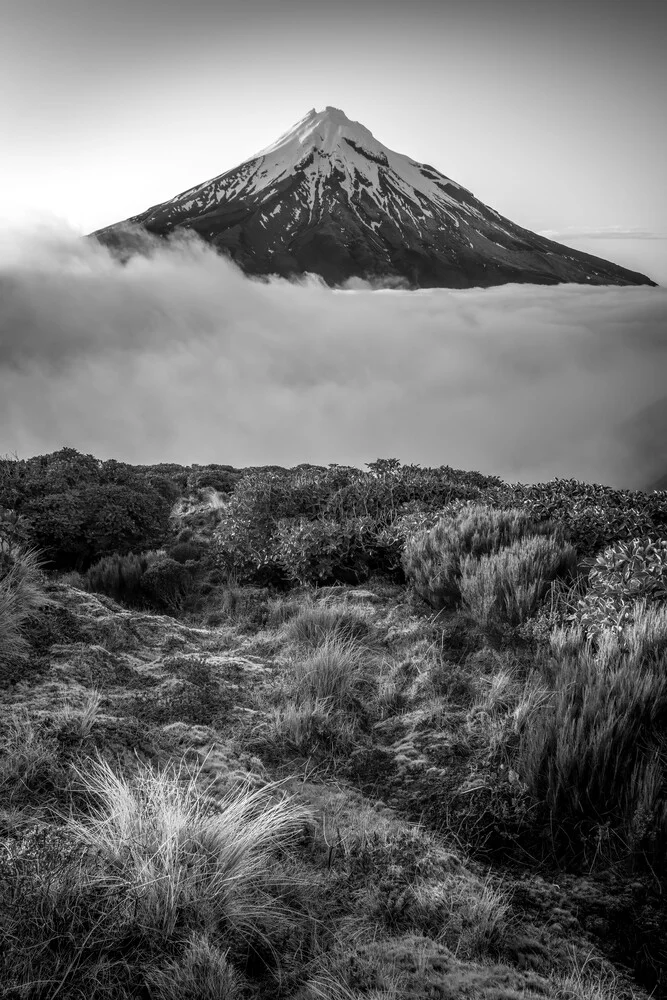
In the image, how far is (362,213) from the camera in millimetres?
175500

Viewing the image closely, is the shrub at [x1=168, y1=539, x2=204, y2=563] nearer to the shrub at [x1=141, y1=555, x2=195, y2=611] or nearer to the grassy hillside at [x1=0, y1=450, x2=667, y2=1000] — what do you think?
the shrub at [x1=141, y1=555, x2=195, y2=611]

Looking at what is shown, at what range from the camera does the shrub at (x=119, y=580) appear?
7.09 meters

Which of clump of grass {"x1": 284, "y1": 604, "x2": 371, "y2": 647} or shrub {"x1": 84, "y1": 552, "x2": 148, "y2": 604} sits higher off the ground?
clump of grass {"x1": 284, "y1": 604, "x2": 371, "y2": 647}

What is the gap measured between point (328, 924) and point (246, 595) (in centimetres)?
494

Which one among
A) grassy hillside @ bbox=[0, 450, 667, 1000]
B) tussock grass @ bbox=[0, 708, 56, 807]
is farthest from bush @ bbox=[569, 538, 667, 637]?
tussock grass @ bbox=[0, 708, 56, 807]

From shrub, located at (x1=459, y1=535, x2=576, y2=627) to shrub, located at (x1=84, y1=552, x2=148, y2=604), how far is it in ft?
13.9

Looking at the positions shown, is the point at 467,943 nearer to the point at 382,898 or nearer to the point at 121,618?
the point at 382,898

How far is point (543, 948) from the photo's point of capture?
205 cm

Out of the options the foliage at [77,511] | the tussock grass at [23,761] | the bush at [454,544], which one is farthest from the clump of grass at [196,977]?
the foliage at [77,511]

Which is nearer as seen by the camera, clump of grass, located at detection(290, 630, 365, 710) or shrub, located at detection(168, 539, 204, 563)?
clump of grass, located at detection(290, 630, 365, 710)

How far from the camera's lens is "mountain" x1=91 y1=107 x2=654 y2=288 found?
159 m

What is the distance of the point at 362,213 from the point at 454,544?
19305cm

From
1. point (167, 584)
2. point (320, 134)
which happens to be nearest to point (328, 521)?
point (167, 584)

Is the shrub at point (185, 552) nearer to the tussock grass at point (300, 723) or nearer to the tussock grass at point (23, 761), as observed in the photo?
the tussock grass at point (300, 723)
